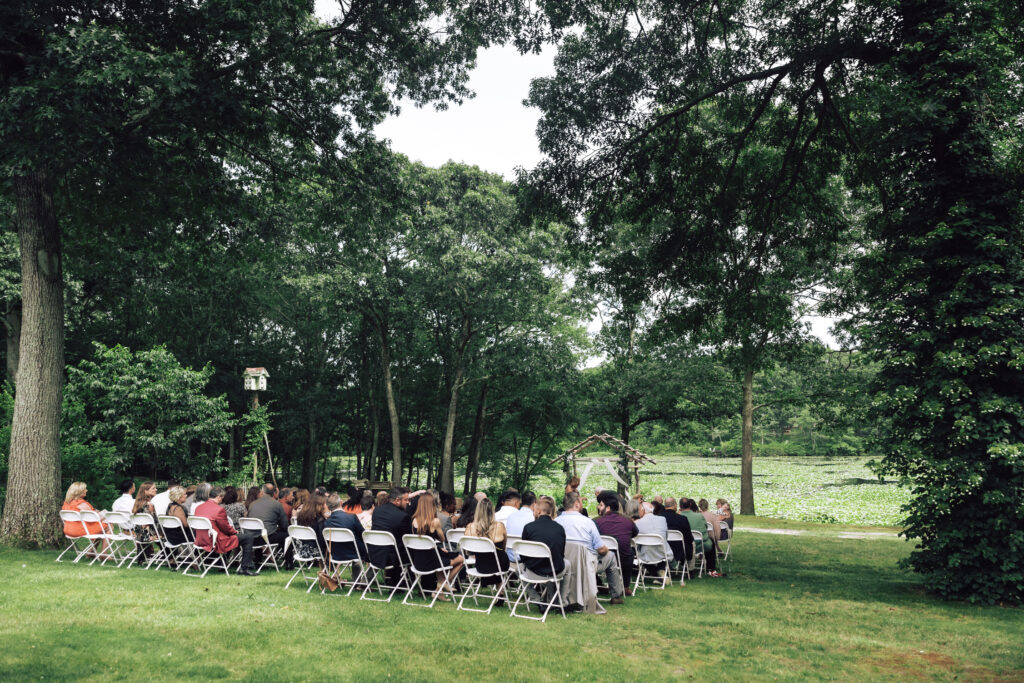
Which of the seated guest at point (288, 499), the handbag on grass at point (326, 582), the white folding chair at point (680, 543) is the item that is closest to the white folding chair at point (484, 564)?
the handbag on grass at point (326, 582)

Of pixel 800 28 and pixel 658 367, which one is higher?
pixel 800 28

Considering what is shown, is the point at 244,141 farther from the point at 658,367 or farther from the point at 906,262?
the point at 658,367

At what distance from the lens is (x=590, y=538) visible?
7637 mm

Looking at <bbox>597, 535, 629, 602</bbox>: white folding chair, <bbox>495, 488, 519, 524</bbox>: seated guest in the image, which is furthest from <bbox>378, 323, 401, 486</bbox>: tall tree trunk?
<bbox>597, 535, 629, 602</bbox>: white folding chair

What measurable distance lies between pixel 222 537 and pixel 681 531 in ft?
21.5

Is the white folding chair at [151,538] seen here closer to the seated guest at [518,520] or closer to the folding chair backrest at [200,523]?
the folding chair backrest at [200,523]

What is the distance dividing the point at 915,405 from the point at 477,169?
2043 cm

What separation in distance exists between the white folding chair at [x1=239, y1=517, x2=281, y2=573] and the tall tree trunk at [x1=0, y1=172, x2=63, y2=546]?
13.5ft

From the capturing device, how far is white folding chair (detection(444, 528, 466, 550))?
26.7 ft

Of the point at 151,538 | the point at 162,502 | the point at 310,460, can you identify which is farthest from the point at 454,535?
the point at 310,460

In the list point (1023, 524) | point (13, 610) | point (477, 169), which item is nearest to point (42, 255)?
point (13, 610)

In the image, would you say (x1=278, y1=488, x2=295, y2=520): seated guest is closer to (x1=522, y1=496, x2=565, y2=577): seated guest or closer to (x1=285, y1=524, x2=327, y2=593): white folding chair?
(x1=285, y1=524, x2=327, y2=593): white folding chair

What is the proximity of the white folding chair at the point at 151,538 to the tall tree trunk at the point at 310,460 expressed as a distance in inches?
836

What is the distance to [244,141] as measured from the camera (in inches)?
516
